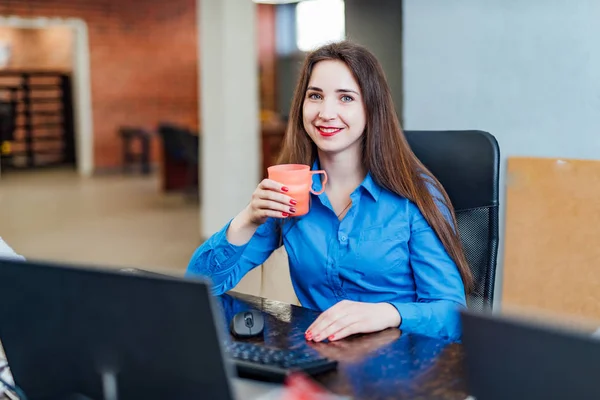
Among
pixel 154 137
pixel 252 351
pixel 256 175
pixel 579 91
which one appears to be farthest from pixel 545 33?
pixel 154 137

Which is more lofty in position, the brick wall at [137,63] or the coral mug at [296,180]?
the brick wall at [137,63]

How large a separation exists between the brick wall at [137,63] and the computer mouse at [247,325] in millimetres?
10732

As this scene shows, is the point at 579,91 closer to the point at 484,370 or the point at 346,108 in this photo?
the point at 346,108

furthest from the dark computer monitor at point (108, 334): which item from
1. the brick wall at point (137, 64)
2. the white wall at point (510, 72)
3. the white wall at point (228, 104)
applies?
the brick wall at point (137, 64)

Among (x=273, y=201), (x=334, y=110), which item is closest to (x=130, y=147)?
(x=334, y=110)

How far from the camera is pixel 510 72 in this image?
109 inches

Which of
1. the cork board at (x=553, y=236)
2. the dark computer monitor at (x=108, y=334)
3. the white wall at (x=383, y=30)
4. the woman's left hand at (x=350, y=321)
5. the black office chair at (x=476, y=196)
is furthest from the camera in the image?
the white wall at (x=383, y=30)

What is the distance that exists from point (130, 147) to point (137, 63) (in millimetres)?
1377

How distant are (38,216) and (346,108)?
658cm

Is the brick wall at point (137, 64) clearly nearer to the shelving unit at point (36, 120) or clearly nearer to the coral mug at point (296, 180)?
the shelving unit at point (36, 120)

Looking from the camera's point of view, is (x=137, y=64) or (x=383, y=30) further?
(x=137, y=64)

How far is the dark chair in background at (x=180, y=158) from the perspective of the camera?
8602 millimetres

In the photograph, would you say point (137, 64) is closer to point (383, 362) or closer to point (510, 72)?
point (510, 72)

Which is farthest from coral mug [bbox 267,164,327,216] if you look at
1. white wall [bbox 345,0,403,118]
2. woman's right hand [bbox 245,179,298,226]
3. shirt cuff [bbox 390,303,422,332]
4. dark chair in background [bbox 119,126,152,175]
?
dark chair in background [bbox 119,126,152,175]
